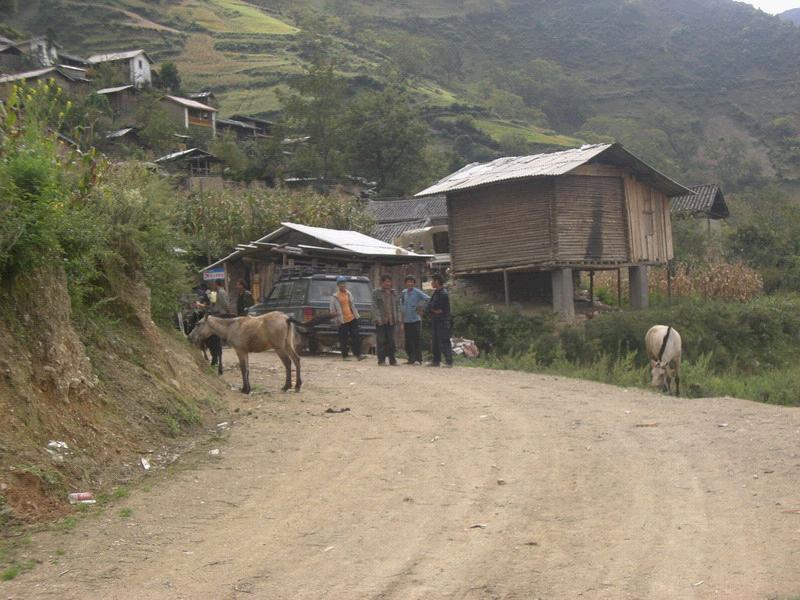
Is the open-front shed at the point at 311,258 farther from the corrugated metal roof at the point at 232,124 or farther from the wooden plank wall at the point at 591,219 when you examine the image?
the corrugated metal roof at the point at 232,124

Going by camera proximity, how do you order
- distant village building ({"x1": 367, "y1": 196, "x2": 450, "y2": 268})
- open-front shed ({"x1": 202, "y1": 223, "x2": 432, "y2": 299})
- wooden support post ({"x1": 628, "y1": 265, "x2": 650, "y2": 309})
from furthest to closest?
distant village building ({"x1": 367, "y1": 196, "x2": 450, "y2": 268})
wooden support post ({"x1": 628, "y1": 265, "x2": 650, "y2": 309})
open-front shed ({"x1": 202, "y1": 223, "x2": 432, "y2": 299})

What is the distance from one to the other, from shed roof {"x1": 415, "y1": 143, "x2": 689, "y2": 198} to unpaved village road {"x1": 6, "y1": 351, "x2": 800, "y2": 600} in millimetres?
18943

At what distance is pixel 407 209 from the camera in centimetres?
5116

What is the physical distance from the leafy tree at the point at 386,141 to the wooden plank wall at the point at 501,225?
2584 cm

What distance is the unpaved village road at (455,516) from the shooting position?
229 inches

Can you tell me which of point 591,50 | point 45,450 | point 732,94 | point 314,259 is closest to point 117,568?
point 45,450

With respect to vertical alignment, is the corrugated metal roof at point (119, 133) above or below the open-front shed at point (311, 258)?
above

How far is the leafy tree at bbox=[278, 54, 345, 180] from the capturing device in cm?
5959

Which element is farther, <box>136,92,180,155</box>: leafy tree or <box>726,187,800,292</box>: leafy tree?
<box>136,92,180,155</box>: leafy tree

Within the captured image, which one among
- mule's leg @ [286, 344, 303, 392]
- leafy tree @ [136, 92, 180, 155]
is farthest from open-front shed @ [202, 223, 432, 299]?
leafy tree @ [136, 92, 180, 155]

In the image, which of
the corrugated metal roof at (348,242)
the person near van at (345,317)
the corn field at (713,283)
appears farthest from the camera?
the corn field at (713,283)

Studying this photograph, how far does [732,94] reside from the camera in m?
123

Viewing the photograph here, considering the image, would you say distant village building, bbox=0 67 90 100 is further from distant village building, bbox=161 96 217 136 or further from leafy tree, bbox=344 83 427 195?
leafy tree, bbox=344 83 427 195

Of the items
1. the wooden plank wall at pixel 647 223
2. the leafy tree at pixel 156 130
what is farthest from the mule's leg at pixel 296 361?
the leafy tree at pixel 156 130
